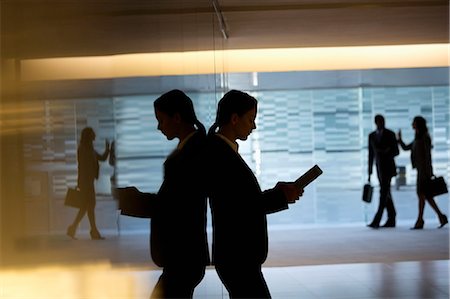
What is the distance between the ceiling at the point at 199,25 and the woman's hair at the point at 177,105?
0.13 metres

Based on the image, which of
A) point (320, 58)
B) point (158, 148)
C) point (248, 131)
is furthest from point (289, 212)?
point (158, 148)

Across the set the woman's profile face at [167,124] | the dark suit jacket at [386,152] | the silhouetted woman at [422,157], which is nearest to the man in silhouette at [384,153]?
the dark suit jacket at [386,152]

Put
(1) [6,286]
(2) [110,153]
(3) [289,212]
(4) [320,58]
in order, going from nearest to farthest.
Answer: (1) [6,286] → (2) [110,153] → (4) [320,58] → (3) [289,212]

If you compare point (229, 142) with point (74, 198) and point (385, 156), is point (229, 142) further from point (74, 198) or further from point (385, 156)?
point (385, 156)

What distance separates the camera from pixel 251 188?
2.62 metres

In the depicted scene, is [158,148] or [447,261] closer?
[158,148]

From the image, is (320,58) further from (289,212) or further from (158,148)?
(158,148)

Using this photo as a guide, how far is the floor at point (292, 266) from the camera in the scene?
142cm

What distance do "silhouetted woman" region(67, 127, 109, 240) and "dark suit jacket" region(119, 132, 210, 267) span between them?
0.14 metres

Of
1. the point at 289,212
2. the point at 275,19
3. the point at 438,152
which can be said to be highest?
the point at 275,19

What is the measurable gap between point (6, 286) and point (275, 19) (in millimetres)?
6720

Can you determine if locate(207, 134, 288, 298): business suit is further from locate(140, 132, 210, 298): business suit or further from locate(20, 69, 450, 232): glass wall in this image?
locate(20, 69, 450, 232): glass wall

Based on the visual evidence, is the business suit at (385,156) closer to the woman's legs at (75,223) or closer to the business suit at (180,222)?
the business suit at (180,222)

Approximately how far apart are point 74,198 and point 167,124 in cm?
57
